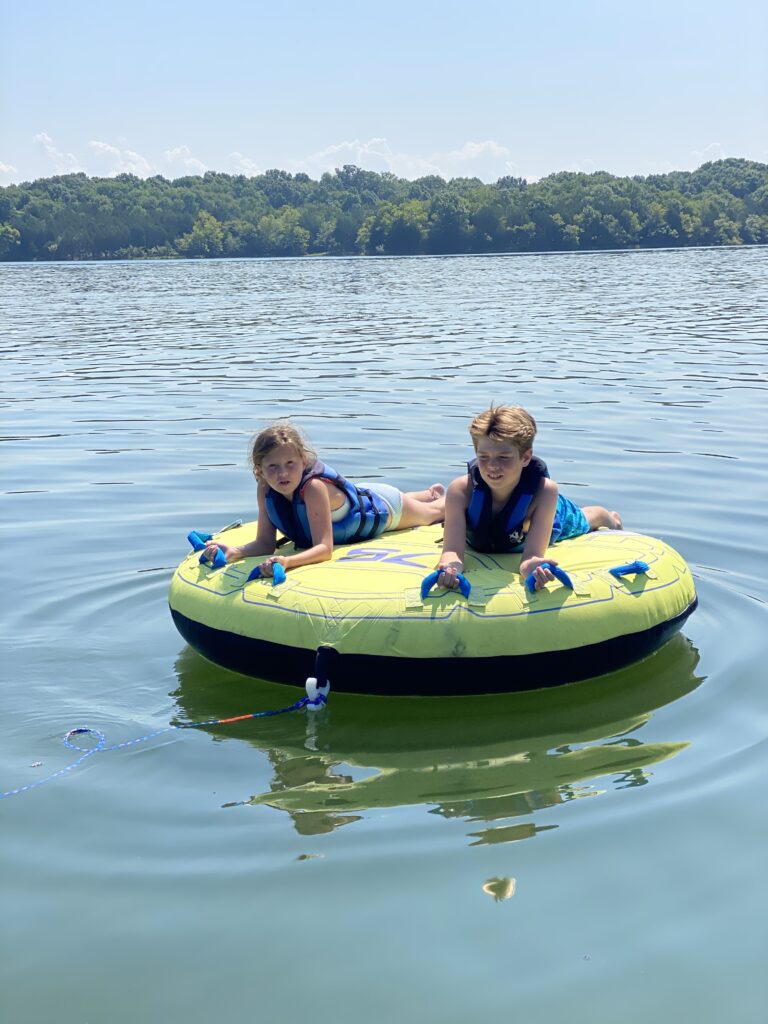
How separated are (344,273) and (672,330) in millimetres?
33030

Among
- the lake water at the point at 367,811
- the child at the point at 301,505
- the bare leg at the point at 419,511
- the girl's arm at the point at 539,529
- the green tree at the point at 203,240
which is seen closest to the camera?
the lake water at the point at 367,811

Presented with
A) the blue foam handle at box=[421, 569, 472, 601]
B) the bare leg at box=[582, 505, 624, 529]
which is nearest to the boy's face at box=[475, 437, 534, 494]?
the blue foam handle at box=[421, 569, 472, 601]

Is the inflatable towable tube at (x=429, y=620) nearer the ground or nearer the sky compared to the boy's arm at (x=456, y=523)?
nearer the ground

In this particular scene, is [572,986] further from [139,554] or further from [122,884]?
[139,554]

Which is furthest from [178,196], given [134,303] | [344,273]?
[134,303]

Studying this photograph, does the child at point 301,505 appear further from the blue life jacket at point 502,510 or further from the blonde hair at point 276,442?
the blue life jacket at point 502,510

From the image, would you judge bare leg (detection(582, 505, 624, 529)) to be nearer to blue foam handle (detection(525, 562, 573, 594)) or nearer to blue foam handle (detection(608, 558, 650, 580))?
blue foam handle (detection(608, 558, 650, 580))

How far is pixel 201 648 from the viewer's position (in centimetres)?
559

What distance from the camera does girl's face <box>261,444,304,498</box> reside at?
18.8 feet

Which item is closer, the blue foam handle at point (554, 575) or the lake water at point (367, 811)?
the lake water at point (367, 811)

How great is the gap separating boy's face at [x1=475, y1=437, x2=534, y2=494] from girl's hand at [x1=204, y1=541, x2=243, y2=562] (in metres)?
1.29

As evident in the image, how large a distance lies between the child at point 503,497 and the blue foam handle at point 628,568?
327mm

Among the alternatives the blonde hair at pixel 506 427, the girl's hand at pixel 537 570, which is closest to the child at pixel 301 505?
the blonde hair at pixel 506 427

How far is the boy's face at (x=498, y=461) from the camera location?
5.43 metres
